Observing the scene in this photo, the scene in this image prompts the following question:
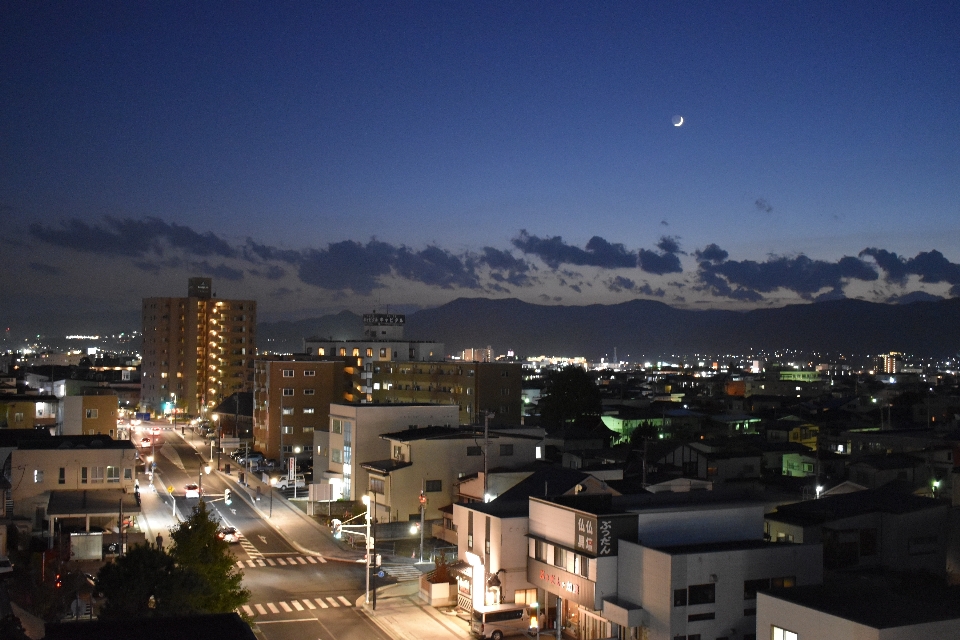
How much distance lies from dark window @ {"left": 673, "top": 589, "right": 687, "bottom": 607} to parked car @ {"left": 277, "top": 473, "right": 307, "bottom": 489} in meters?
24.7

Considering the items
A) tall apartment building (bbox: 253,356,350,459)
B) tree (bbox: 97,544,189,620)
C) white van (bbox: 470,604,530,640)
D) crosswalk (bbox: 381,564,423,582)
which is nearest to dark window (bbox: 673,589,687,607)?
white van (bbox: 470,604,530,640)

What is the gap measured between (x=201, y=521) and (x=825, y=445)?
123 ft

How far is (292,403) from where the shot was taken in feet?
165

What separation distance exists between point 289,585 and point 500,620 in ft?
21.1

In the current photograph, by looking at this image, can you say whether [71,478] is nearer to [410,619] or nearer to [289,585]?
[289,585]

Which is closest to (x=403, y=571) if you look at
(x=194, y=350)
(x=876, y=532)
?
(x=876, y=532)

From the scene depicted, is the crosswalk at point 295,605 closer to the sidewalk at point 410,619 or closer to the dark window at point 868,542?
the sidewalk at point 410,619

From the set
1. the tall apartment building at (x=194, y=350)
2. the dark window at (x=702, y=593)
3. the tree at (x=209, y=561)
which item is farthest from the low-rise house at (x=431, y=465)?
the tall apartment building at (x=194, y=350)

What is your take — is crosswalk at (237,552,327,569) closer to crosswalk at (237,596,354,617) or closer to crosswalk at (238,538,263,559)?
crosswalk at (238,538,263,559)

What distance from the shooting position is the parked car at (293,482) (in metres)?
38.3

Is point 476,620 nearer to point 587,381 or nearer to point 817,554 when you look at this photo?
point 817,554

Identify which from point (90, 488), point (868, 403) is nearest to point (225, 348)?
point (90, 488)

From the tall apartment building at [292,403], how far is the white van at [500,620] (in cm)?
3188

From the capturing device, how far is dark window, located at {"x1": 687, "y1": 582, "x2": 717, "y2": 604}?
15445 mm
